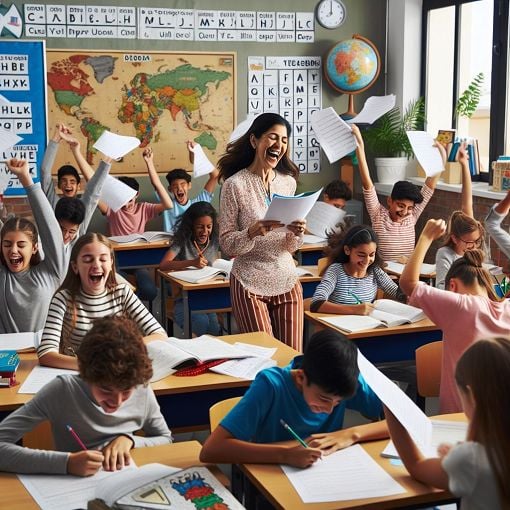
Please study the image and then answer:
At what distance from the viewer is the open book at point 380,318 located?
12.7 ft

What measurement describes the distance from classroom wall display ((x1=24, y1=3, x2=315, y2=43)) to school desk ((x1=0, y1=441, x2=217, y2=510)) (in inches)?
208

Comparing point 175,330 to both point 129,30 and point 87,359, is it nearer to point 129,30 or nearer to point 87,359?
point 129,30

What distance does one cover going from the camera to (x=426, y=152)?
223 inches

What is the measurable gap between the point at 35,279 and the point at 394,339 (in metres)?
1.64

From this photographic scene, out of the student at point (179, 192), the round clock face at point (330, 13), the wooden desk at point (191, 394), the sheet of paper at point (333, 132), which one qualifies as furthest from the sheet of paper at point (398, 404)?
the round clock face at point (330, 13)

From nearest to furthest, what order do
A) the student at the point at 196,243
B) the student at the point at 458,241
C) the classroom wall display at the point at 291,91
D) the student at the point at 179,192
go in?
the student at the point at 458,241, the student at the point at 196,243, the student at the point at 179,192, the classroom wall display at the point at 291,91

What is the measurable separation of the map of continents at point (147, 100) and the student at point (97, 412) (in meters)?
4.91

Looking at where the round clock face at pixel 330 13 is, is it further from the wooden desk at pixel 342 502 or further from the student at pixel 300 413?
the wooden desk at pixel 342 502

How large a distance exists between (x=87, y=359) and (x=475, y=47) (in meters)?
5.48

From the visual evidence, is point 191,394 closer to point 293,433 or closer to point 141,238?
point 293,433

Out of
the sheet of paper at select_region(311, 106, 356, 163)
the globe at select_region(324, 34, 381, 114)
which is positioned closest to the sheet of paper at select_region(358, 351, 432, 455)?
the sheet of paper at select_region(311, 106, 356, 163)

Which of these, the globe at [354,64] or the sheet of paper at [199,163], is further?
the globe at [354,64]

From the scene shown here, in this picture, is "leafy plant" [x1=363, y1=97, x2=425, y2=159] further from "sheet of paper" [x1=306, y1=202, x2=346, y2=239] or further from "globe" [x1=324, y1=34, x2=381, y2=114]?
"sheet of paper" [x1=306, y1=202, x2=346, y2=239]

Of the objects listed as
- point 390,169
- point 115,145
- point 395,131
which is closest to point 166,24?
point 115,145
